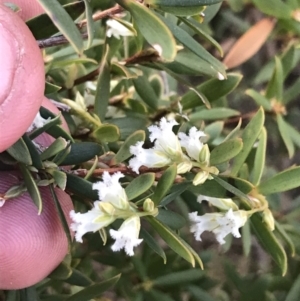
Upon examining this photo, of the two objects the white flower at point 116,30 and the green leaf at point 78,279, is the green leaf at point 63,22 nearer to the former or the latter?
the white flower at point 116,30

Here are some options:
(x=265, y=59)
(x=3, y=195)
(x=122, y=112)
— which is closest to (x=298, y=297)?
(x=122, y=112)

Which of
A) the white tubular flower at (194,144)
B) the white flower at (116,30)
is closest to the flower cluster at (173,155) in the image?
the white tubular flower at (194,144)

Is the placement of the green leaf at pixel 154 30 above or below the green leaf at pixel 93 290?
above

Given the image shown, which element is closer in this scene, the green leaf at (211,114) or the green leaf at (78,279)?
the green leaf at (78,279)

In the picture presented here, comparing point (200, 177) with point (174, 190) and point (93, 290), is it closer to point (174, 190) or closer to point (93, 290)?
point (174, 190)

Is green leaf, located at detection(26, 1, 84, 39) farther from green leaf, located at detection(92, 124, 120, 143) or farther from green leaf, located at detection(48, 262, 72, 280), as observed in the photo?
green leaf, located at detection(48, 262, 72, 280)

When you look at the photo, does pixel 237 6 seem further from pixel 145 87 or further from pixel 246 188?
pixel 246 188

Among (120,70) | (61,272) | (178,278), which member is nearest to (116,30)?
(120,70)
